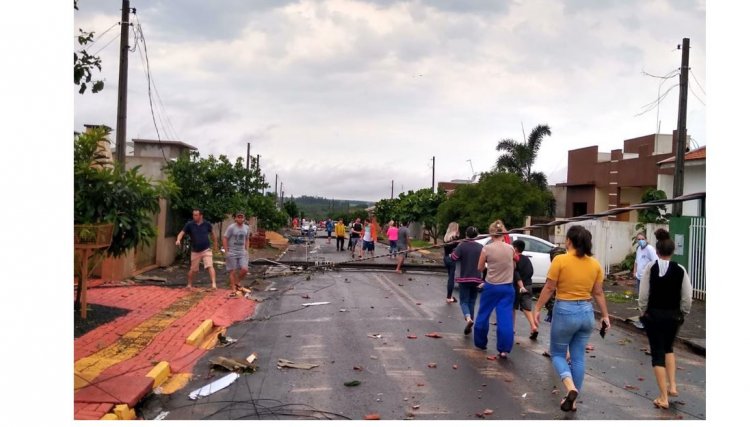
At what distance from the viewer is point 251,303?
13016 mm

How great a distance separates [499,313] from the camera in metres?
8.46

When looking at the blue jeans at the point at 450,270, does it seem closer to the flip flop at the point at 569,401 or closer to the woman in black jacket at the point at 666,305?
the woman in black jacket at the point at 666,305

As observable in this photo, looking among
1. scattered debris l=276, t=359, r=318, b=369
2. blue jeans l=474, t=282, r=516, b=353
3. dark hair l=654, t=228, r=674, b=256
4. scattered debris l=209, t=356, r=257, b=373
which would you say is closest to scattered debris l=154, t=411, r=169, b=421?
scattered debris l=209, t=356, r=257, b=373

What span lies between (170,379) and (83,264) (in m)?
2.89

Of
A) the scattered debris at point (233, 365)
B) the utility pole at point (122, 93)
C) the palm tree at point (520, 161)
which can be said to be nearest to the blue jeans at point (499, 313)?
the scattered debris at point (233, 365)

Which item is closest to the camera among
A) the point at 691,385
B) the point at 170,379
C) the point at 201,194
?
the point at 170,379

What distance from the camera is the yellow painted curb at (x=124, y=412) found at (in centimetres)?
556

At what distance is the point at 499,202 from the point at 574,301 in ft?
84.4

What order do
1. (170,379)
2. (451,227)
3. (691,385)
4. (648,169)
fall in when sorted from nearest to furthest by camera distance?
(170,379) → (691,385) → (451,227) → (648,169)

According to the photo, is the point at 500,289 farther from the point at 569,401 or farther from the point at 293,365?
the point at 293,365

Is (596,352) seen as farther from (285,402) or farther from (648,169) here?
(648,169)

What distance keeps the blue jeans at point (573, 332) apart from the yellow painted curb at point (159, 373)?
4132 millimetres

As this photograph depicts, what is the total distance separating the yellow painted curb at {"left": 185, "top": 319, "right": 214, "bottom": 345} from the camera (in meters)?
8.83
